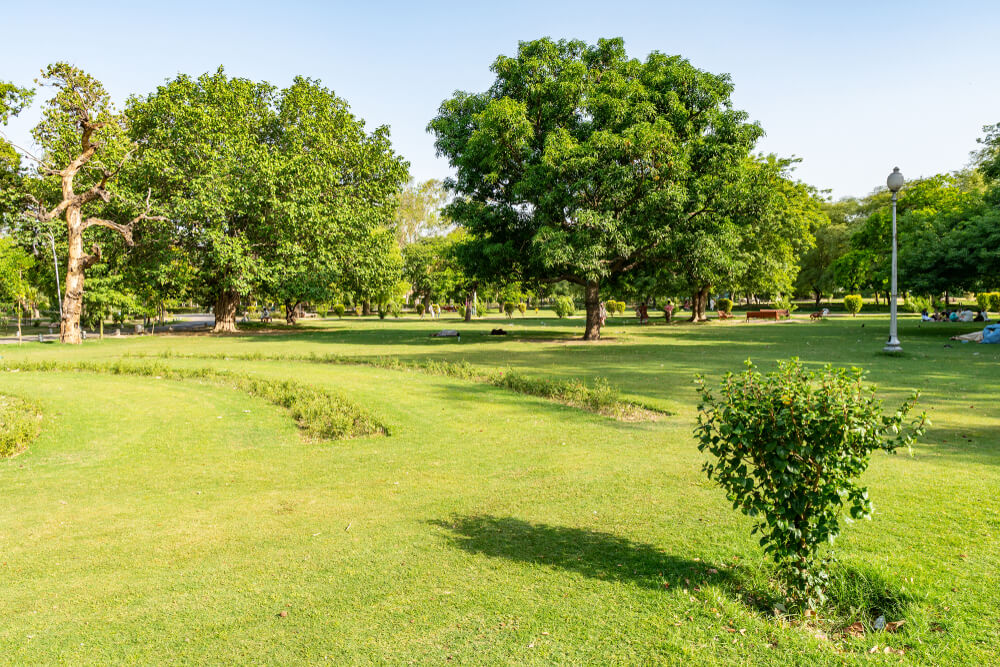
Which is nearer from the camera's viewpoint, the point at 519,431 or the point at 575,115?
the point at 519,431

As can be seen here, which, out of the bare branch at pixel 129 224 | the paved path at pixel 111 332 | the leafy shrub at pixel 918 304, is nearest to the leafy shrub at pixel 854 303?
the leafy shrub at pixel 918 304

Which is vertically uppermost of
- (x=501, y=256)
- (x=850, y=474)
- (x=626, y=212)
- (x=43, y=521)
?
(x=626, y=212)

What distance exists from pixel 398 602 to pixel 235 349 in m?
23.5

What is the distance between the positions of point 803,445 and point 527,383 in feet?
31.8

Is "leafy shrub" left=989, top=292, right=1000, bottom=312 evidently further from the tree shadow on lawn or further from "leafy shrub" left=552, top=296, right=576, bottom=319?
the tree shadow on lawn

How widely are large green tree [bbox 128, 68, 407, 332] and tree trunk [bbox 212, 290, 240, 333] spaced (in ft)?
0.23

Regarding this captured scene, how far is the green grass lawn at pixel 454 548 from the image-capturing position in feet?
11.3

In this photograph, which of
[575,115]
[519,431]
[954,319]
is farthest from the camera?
[954,319]

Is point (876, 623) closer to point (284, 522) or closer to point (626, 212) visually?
point (284, 522)

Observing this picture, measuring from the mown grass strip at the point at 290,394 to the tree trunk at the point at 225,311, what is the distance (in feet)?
66.2

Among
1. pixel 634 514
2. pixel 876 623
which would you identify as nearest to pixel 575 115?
pixel 634 514

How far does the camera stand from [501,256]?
26.0 meters

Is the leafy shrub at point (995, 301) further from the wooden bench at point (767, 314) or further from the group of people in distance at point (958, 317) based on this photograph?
the wooden bench at point (767, 314)

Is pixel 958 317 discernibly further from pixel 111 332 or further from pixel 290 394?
pixel 111 332
